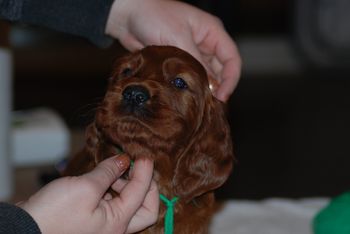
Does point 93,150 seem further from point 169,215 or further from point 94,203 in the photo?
point 94,203

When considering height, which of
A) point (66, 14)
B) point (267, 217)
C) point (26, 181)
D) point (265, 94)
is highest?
point (66, 14)

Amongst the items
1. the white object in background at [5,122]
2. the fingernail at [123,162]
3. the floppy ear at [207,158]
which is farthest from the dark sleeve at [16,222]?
the white object in background at [5,122]

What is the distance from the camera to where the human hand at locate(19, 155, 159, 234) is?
1.39 meters

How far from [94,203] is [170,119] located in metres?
0.31

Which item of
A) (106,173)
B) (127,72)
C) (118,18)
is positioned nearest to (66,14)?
(118,18)

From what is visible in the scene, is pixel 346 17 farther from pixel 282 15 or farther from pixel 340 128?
pixel 282 15

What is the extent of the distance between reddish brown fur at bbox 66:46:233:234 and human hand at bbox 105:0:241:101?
0.16m

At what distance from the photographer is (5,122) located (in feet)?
7.60

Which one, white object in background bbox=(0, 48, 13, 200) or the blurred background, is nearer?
white object in background bbox=(0, 48, 13, 200)

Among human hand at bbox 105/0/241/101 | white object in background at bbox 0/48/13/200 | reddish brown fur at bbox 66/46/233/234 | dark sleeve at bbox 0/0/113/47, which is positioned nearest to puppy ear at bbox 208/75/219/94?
human hand at bbox 105/0/241/101

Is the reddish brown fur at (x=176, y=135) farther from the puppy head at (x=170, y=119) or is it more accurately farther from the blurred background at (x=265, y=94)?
the blurred background at (x=265, y=94)

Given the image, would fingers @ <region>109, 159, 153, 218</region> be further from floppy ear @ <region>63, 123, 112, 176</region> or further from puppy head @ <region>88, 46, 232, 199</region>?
floppy ear @ <region>63, 123, 112, 176</region>

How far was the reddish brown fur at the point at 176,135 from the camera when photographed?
1632 mm

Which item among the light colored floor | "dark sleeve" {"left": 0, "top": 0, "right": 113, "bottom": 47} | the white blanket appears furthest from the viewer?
the light colored floor
